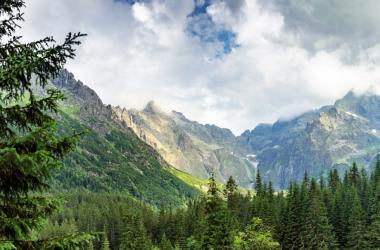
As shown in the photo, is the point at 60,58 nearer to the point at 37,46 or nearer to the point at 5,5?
the point at 37,46

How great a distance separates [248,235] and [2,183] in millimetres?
59344

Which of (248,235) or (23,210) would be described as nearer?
(23,210)

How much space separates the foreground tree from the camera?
11820 millimetres

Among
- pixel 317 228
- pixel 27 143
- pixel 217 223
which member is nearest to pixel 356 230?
pixel 317 228

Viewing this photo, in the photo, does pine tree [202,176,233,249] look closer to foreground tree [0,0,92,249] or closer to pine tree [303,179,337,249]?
foreground tree [0,0,92,249]

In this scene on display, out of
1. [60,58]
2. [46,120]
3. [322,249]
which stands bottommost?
[322,249]

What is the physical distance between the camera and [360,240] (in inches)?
4304

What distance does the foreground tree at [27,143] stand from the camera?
11.8 m

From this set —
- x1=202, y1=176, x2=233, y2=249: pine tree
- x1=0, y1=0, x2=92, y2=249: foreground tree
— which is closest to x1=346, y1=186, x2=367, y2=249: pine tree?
x1=202, y1=176, x2=233, y2=249: pine tree

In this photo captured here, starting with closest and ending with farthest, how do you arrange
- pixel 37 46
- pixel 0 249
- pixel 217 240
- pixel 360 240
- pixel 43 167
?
pixel 0 249 < pixel 43 167 < pixel 37 46 < pixel 217 240 < pixel 360 240

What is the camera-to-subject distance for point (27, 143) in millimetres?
12047

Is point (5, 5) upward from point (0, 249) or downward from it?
upward

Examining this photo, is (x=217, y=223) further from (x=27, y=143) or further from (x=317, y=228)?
(x=317, y=228)

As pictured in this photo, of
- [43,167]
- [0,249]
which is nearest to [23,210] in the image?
[43,167]
